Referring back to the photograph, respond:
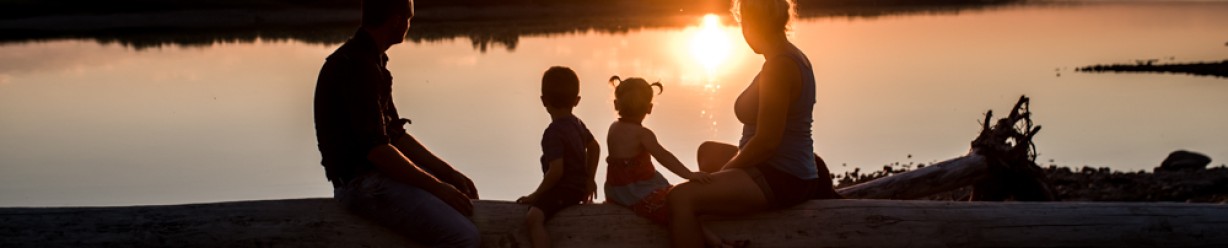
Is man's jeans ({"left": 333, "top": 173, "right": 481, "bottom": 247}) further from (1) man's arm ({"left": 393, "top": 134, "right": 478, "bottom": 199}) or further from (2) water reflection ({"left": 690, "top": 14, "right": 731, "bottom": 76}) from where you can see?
(2) water reflection ({"left": 690, "top": 14, "right": 731, "bottom": 76})

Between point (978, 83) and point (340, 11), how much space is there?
134 feet

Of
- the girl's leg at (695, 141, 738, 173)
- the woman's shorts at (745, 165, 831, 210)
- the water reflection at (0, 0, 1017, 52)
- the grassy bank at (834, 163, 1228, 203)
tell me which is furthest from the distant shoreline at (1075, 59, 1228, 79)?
the woman's shorts at (745, 165, 831, 210)

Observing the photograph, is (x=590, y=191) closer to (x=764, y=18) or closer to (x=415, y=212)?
(x=415, y=212)

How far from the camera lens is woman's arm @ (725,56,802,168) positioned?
5805mm

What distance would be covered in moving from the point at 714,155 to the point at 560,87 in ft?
4.07

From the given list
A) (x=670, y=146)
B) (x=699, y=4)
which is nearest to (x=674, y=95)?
(x=670, y=146)

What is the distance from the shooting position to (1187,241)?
6.32 metres

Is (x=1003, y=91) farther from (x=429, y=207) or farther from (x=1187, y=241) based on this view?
(x=429, y=207)

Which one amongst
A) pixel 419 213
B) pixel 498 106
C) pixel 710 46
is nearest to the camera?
pixel 419 213

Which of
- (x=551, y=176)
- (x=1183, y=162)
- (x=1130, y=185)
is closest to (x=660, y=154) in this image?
(x=551, y=176)

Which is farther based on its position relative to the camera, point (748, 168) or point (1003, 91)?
point (1003, 91)

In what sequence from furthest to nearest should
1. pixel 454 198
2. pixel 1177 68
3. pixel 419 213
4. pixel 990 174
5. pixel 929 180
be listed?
pixel 1177 68 → pixel 990 174 → pixel 929 180 → pixel 454 198 → pixel 419 213

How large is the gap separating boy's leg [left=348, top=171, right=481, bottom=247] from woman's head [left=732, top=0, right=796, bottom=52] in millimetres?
1763

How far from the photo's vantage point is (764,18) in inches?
230
